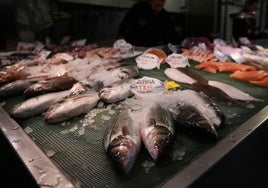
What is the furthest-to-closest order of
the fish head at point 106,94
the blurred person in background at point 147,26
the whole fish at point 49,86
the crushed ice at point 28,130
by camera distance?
the blurred person in background at point 147,26
the whole fish at point 49,86
the fish head at point 106,94
the crushed ice at point 28,130

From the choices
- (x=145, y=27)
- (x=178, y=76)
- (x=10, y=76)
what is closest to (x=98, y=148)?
(x=178, y=76)

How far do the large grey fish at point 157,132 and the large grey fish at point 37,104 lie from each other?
0.71 m

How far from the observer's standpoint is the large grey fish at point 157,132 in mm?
1041

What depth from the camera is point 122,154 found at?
988 mm

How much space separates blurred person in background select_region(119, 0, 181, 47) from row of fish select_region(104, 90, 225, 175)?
325 cm

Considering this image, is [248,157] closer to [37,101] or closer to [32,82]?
[37,101]

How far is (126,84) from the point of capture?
1853 millimetres

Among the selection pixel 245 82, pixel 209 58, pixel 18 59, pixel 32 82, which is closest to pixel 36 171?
pixel 32 82

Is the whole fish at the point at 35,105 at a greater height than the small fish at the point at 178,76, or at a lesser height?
greater

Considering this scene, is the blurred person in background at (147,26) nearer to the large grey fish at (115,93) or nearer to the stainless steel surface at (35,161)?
the large grey fish at (115,93)

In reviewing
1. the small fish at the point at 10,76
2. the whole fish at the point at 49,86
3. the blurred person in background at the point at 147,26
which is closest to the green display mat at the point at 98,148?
the whole fish at the point at 49,86

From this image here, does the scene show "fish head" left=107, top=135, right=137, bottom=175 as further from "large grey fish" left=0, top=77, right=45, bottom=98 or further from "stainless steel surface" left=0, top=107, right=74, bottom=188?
"large grey fish" left=0, top=77, right=45, bottom=98

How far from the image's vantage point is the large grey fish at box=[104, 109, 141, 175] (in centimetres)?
98

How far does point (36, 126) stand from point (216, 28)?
745 cm
